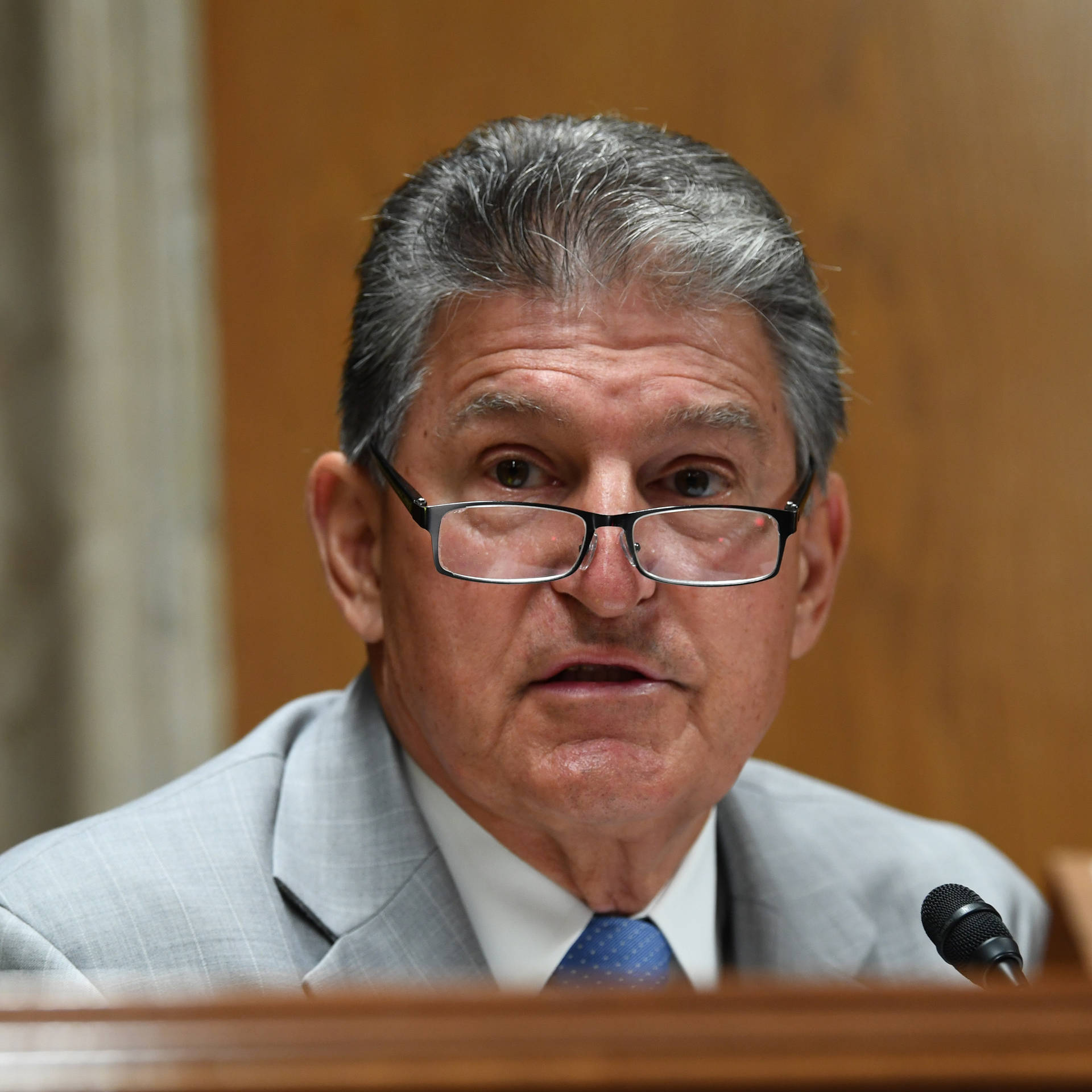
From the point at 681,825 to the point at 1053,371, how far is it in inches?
51.6

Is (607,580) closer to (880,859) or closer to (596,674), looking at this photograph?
(596,674)

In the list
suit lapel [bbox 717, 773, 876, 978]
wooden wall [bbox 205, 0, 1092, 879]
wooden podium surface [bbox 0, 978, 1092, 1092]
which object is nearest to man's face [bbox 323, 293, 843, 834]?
suit lapel [bbox 717, 773, 876, 978]

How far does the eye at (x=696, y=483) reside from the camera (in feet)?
4.32

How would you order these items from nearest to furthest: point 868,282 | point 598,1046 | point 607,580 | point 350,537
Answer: point 598,1046
point 607,580
point 350,537
point 868,282

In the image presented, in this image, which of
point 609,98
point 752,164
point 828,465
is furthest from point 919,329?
point 828,465

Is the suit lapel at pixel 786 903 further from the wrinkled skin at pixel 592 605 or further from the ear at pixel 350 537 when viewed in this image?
the ear at pixel 350 537

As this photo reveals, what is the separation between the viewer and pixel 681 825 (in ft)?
4.51

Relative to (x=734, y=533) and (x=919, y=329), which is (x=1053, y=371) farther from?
(x=734, y=533)

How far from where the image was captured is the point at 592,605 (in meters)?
1.22

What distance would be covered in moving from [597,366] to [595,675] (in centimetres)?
29

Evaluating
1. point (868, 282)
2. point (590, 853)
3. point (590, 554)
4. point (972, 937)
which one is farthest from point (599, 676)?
point (868, 282)

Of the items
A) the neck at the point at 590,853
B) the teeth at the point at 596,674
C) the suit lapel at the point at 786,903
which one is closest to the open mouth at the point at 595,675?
the teeth at the point at 596,674

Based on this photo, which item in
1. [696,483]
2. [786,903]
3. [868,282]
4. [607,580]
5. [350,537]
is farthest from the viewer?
[868,282]

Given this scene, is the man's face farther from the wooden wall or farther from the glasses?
the wooden wall
